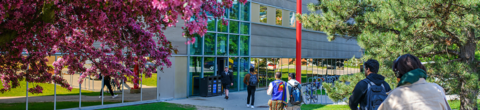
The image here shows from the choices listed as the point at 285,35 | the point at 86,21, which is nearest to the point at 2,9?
the point at 86,21

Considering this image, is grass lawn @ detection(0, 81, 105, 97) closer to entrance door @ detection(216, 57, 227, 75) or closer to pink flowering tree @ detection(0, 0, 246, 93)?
pink flowering tree @ detection(0, 0, 246, 93)

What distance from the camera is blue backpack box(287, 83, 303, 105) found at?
644 centimetres

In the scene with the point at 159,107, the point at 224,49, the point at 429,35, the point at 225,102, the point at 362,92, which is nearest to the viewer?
the point at 362,92

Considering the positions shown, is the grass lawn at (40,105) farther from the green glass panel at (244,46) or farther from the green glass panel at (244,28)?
the green glass panel at (244,28)

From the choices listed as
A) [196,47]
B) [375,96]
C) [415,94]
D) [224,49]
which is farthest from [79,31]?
[224,49]

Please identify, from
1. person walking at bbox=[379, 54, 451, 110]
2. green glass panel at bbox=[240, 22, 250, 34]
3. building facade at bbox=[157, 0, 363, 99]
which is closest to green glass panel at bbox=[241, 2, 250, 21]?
building facade at bbox=[157, 0, 363, 99]

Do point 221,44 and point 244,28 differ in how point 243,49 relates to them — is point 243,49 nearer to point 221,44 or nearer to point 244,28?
point 244,28

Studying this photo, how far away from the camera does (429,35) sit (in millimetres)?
6441

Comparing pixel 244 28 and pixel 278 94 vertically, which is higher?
pixel 244 28

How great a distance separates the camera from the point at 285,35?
757 inches

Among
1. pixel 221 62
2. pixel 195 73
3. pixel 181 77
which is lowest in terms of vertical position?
pixel 181 77

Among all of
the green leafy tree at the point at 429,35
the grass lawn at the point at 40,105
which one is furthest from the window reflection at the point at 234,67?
the green leafy tree at the point at 429,35

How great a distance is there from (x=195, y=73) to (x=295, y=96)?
8619mm

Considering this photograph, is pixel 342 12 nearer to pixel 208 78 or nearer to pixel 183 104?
pixel 183 104
